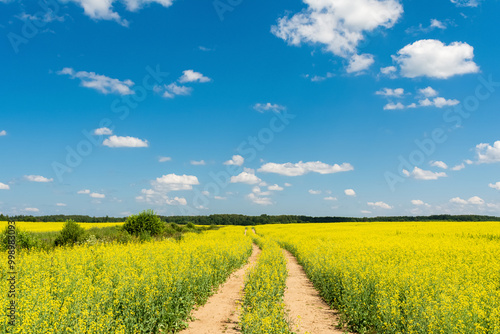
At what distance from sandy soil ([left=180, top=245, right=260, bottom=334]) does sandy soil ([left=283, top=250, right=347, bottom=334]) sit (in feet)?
5.61

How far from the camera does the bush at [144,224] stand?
3036 cm

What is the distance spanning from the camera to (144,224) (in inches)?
1196

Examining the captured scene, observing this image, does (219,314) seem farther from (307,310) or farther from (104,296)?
(104,296)

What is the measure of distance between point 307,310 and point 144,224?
2334 centimetres

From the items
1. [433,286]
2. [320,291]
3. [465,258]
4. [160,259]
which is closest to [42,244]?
[160,259]

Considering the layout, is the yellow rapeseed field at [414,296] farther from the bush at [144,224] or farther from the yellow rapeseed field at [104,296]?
the bush at [144,224]

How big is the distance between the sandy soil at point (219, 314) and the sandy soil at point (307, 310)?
171cm

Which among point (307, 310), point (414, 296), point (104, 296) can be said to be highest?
point (104, 296)

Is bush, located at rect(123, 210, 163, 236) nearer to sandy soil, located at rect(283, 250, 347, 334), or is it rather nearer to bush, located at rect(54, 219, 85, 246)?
bush, located at rect(54, 219, 85, 246)

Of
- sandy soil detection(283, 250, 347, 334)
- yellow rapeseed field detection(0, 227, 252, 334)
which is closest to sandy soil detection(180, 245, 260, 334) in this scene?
yellow rapeseed field detection(0, 227, 252, 334)

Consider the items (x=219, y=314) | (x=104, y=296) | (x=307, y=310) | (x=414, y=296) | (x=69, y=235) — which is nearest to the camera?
(x=104, y=296)

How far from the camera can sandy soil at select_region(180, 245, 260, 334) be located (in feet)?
27.8

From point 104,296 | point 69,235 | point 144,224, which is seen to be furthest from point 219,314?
point 144,224

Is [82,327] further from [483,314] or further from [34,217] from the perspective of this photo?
[34,217]
